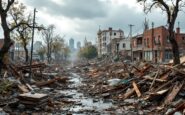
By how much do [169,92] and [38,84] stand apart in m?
12.8

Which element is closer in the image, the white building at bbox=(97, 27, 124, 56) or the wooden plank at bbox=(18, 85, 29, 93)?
the wooden plank at bbox=(18, 85, 29, 93)

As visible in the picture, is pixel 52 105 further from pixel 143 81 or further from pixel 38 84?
pixel 38 84

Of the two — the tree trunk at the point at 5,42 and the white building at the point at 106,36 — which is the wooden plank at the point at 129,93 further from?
the white building at the point at 106,36

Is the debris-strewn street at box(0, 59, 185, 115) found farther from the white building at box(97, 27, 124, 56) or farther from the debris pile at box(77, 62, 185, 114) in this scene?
the white building at box(97, 27, 124, 56)

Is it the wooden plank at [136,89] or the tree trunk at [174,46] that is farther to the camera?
the tree trunk at [174,46]

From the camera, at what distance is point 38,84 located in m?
29.9

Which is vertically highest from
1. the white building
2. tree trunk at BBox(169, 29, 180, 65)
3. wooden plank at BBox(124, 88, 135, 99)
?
the white building

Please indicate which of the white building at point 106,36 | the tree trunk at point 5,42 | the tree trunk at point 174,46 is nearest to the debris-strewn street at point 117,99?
the tree trunk at point 5,42

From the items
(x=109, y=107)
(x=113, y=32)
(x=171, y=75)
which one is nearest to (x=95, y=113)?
(x=109, y=107)

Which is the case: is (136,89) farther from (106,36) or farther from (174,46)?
(106,36)

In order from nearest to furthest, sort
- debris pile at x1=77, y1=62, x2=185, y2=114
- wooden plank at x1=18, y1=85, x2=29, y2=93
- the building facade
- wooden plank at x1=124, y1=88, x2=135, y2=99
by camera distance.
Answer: debris pile at x1=77, y1=62, x2=185, y2=114 < wooden plank at x1=124, y1=88, x2=135, y2=99 < wooden plank at x1=18, y1=85, x2=29, y2=93 < the building facade

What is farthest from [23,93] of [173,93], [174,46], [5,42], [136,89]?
→ [174,46]

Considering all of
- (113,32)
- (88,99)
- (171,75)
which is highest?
(113,32)

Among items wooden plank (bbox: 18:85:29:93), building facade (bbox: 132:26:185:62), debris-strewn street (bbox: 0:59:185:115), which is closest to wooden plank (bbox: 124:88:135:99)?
debris-strewn street (bbox: 0:59:185:115)
